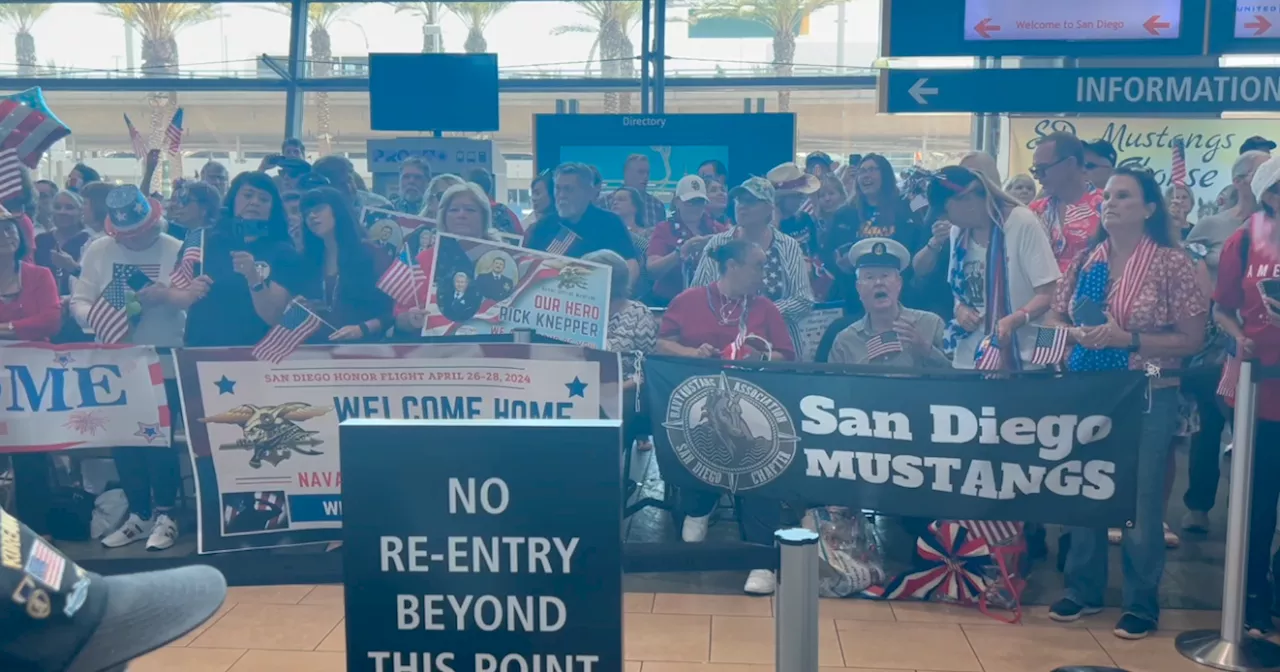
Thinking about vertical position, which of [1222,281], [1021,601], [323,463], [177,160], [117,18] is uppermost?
[117,18]

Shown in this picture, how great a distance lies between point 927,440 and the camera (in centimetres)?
478

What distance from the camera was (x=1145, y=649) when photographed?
15.0 ft

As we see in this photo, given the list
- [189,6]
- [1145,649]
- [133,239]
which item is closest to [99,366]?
[133,239]

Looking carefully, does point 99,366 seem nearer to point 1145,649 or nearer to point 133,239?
point 133,239

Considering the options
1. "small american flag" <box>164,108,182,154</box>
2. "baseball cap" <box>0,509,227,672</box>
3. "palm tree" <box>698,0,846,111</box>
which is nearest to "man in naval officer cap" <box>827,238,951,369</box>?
"baseball cap" <box>0,509,227,672</box>

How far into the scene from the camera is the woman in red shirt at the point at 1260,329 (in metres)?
4.59

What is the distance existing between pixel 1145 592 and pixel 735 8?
313 inches

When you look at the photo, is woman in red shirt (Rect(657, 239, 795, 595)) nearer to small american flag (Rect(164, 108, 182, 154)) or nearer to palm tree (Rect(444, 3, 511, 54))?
small american flag (Rect(164, 108, 182, 154))

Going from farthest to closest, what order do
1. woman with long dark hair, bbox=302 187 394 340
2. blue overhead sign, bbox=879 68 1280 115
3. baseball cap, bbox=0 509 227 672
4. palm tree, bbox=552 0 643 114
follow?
palm tree, bbox=552 0 643 114 < woman with long dark hair, bbox=302 187 394 340 < blue overhead sign, bbox=879 68 1280 115 < baseball cap, bbox=0 509 227 672

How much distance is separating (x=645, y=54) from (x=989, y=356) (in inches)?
249

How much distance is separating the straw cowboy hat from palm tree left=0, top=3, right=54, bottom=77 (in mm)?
7999

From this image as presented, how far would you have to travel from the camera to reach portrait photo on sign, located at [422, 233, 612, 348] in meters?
5.53

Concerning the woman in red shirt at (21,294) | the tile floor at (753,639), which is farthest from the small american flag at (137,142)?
the tile floor at (753,639)

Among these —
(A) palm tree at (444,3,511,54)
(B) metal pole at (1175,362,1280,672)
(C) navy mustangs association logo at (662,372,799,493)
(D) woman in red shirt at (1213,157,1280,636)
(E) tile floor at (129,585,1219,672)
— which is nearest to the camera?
(B) metal pole at (1175,362,1280,672)
